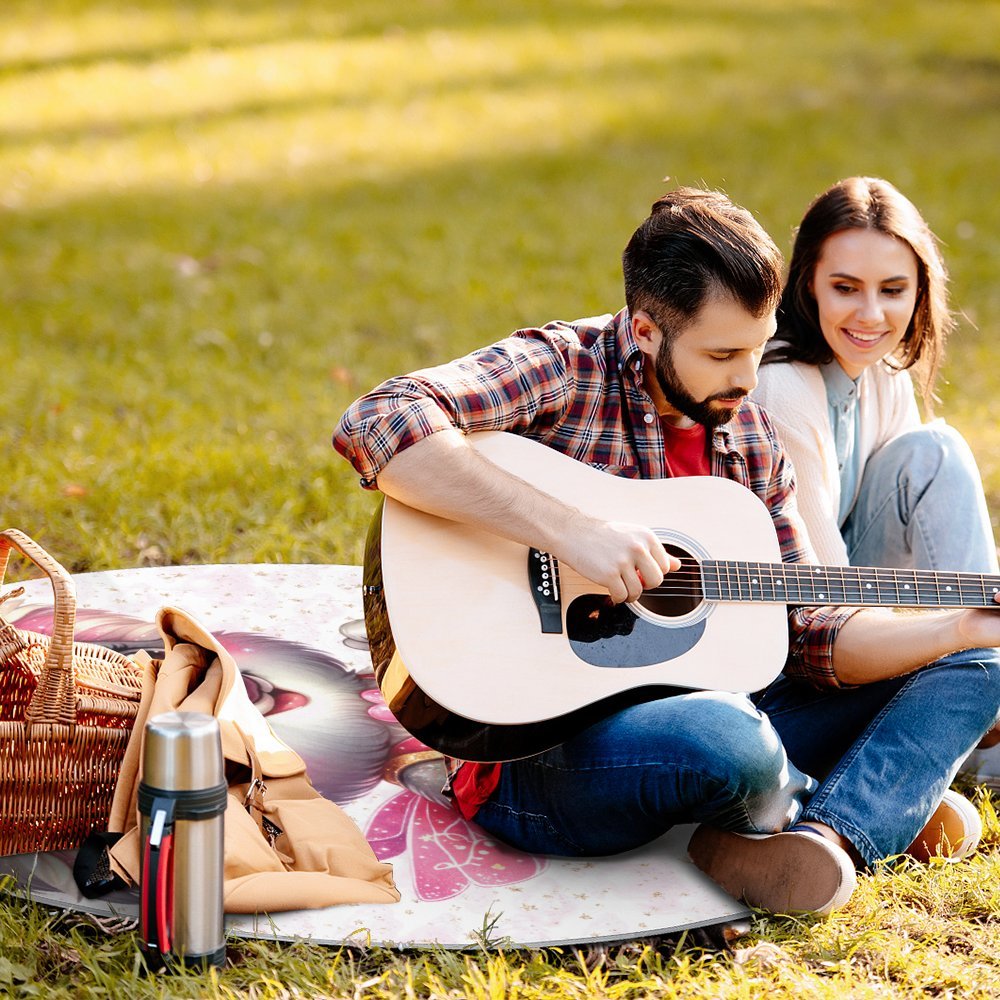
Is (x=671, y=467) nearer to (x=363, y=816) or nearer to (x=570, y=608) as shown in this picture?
(x=570, y=608)

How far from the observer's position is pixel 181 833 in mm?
2273

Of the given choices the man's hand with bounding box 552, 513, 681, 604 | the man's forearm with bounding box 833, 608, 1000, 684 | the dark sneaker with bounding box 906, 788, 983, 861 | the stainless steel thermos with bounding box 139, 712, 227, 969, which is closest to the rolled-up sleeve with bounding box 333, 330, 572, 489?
the man's hand with bounding box 552, 513, 681, 604

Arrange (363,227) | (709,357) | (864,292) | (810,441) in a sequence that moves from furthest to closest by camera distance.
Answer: (363,227) → (864,292) → (810,441) → (709,357)

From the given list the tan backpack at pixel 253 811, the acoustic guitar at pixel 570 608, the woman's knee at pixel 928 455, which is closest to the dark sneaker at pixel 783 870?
the acoustic guitar at pixel 570 608

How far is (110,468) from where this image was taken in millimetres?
4836

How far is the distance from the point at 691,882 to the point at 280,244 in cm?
556

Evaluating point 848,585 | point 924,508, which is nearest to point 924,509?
point 924,508

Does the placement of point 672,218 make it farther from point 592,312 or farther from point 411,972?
point 592,312

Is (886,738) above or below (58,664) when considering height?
below

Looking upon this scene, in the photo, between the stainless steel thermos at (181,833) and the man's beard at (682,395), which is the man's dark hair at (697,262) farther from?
the stainless steel thermos at (181,833)

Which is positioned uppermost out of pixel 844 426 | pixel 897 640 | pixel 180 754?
pixel 844 426

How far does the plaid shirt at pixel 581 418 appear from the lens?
2697 mm

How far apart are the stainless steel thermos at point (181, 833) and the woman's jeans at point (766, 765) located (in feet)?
2.29

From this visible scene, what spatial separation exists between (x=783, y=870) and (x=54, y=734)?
4.65ft
